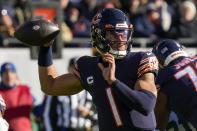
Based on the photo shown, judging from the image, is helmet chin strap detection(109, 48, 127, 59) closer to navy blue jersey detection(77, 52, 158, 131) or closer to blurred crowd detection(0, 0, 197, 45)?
navy blue jersey detection(77, 52, 158, 131)

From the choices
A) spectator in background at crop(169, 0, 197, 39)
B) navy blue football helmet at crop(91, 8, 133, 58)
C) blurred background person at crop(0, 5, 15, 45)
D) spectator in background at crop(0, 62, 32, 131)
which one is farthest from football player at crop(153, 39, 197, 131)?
spectator in background at crop(169, 0, 197, 39)

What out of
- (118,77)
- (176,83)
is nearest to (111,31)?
(118,77)

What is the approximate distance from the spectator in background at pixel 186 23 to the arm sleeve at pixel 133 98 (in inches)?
312

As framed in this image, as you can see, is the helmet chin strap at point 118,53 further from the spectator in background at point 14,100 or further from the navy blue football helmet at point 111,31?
the spectator in background at point 14,100

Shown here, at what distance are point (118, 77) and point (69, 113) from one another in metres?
5.46

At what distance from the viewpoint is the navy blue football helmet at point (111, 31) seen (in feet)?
18.7

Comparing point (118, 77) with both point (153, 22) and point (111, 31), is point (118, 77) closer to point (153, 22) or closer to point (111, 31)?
point (111, 31)

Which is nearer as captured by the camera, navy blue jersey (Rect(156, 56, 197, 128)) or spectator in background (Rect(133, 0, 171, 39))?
navy blue jersey (Rect(156, 56, 197, 128))

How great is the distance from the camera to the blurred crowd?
12.9 m

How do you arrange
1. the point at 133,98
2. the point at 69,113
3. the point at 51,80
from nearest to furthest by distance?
1. the point at 133,98
2. the point at 51,80
3. the point at 69,113

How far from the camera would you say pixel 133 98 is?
5387 millimetres

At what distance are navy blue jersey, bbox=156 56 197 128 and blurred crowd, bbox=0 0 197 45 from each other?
5821 millimetres

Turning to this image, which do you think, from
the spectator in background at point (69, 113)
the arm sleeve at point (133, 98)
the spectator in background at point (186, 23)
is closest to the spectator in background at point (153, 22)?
the spectator in background at point (186, 23)

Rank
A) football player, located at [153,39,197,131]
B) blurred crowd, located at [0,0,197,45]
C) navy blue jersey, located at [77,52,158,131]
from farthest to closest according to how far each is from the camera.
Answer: blurred crowd, located at [0,0,197,45] < football player, located at [153,39,197,131] < navy blue jersey, located at [77,52,158,131]
